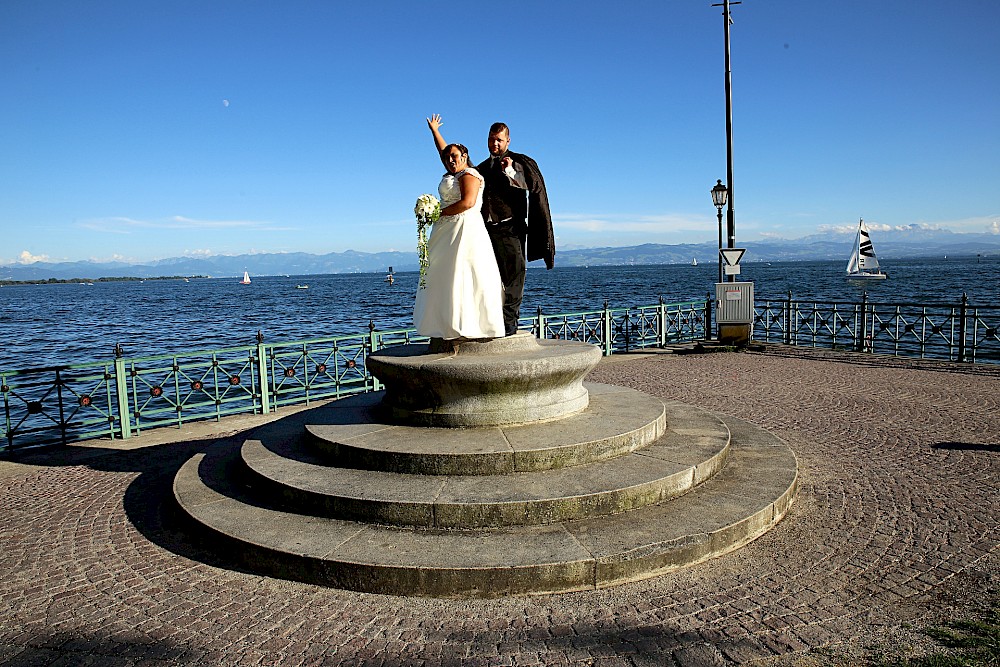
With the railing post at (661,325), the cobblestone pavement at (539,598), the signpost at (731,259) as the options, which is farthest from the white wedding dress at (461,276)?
the railing post at (661,325)

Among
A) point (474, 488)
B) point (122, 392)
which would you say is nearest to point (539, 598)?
point (474, 488)

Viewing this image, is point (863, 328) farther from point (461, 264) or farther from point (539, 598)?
point (539, 598)

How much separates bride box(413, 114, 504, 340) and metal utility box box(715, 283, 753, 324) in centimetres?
1138

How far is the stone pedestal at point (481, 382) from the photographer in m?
6.00

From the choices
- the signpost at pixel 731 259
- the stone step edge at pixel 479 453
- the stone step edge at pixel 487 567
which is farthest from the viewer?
the signpost at pixel 731 259

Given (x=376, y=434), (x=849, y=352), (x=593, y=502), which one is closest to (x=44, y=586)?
(x=376, y=434)

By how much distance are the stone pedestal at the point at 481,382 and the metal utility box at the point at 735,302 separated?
10.7 meters

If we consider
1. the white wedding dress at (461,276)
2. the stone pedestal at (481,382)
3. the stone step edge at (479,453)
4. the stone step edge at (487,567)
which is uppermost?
the white wedding dress at (461,276)

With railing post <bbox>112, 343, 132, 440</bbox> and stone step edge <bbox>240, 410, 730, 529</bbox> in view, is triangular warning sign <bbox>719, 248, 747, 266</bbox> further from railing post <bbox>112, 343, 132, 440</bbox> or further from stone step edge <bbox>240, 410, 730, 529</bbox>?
railing post <bbox>112, 343, 132, 440</bbox>

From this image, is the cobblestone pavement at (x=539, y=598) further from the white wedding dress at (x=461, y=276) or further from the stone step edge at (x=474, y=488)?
the white wedding dress at (x=461, y=276)

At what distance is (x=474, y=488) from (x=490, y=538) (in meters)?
0.56

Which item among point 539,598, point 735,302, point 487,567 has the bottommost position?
point 539,598

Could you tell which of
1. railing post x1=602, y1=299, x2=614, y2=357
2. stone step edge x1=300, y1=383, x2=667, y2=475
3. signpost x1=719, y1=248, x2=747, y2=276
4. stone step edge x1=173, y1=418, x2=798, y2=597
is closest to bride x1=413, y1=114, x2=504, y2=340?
stone step edge x1=300, y1=383, x2=667, y2=475

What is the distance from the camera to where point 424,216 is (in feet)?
20.9
